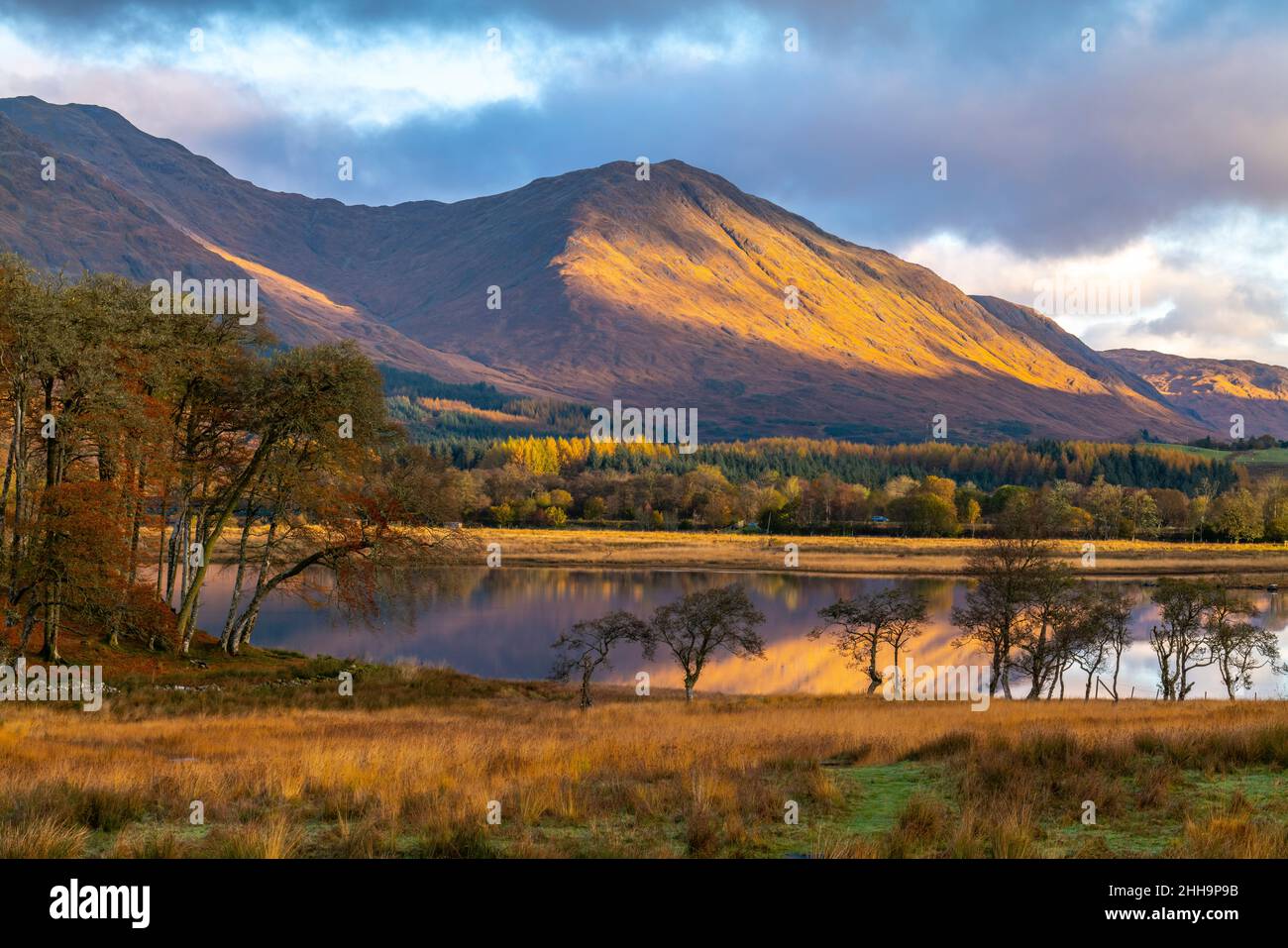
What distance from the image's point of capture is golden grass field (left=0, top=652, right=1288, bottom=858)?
376 inches

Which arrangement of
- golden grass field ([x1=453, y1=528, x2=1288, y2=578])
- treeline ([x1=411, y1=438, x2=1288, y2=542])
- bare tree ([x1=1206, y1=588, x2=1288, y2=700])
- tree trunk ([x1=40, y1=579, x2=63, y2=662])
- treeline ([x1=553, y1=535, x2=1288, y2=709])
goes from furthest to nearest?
treeline ([x1=411, y1=438, x2=1288, y2=542]) → golden grass field ([x1=453, y1=528, x2=1288, y2=578]) → bare tree ([x1=1206, y1=588, x2=1288, y2=700]) → treeline ([x1=553, y1=535, x2=1288, y2=709]) → tree trunk ([x1=40, y1=579, x2=63, y2=662])

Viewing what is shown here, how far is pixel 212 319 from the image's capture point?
1522 inches

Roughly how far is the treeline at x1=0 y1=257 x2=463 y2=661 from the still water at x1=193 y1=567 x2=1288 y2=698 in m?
3.94

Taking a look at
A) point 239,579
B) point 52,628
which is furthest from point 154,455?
point 239,579

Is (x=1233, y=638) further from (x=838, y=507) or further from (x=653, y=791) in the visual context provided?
(x=838, y=507)

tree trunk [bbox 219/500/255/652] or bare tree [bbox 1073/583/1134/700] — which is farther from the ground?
tree trunk [bbox 219/500/255/652]

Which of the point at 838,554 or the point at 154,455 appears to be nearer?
the point at 154,455

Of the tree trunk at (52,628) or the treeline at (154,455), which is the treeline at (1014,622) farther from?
the tree trunk at (52,628)

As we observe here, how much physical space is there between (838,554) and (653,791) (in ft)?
415

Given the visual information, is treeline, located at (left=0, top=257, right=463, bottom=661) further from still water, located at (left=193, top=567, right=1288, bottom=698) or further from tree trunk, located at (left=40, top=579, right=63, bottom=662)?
still water, located at (left=193, top=567, right=1288, bottom=698)

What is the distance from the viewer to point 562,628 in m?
69.6

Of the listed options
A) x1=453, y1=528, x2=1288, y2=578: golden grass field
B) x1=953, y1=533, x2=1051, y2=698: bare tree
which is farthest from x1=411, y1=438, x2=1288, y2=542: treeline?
x1=953, y1=533, x2=1051, y2=698: bare tree
